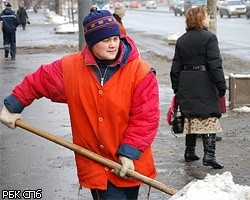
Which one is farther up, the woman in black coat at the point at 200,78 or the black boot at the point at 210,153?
the woman in black coat at the point at 200,78

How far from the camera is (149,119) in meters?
3.97

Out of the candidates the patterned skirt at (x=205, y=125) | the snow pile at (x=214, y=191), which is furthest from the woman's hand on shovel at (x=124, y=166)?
the patterned skirt at (x=205, y=125)

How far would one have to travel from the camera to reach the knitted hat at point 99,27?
3965 mm

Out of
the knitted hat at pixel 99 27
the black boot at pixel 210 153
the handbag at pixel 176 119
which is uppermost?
the knitted hat at pixel 99 27

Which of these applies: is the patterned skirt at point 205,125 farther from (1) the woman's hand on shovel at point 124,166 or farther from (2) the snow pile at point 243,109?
(2) the snow pile at point 243,109

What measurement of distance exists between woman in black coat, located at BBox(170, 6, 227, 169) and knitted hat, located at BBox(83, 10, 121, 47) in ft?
9.32

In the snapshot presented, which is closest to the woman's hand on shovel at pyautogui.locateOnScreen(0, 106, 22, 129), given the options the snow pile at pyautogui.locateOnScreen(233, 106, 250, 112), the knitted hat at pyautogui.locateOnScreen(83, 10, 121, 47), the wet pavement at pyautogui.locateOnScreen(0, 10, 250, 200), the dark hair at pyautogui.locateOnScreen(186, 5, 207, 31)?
the knitted hat at pyautogui.locateOnScreen(83, 10, 121, 47)

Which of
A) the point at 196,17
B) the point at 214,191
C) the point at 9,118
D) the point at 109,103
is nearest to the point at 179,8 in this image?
the point at 196,17

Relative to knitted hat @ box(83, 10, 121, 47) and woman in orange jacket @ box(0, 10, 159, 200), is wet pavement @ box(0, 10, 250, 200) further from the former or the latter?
knitted hat @ box(83, 10, 121, 47)

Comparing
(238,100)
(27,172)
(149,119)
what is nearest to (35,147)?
(27,172)

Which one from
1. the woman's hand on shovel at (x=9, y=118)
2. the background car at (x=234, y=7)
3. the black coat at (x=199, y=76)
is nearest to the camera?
the woman's hand on shovel at (x=9, y=118)

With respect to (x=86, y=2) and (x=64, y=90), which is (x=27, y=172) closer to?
(x=64, y=90)

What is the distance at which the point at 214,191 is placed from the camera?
3590mm

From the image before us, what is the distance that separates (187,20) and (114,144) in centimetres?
319
